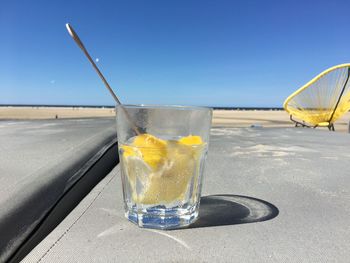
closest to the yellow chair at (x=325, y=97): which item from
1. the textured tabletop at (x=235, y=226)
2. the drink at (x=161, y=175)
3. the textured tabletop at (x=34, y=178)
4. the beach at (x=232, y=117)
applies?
the beach at (x=232, y=117)

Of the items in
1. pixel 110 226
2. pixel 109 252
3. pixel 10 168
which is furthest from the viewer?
pixel 10 168

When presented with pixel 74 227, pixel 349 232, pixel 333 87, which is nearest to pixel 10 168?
pixel 74 227

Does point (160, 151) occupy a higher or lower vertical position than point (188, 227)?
higher

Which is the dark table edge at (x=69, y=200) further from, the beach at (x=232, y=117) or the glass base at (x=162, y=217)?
the beach at (x=232, y=117)

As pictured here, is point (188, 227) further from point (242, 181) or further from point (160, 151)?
point (242, 181)

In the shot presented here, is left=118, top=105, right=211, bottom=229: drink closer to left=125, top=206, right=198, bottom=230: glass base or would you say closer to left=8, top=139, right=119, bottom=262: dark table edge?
left=125, top=206, right=198, bottom=230: glass base

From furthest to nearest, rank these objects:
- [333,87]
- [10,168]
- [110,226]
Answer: [333,87], [10,168], [110,226]

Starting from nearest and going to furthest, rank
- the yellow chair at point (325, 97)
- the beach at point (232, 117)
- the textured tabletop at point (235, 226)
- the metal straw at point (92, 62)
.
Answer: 1. the textured tabletop at point (235, 226)
2. the metal straw at point (92, 62)
3. the yellow chair at point (325, 97)
4. the beach at point (232, 117)
